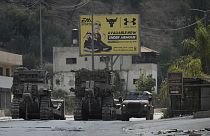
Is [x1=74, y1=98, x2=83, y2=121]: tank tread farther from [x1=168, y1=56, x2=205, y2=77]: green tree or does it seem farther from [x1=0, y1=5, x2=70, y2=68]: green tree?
[x1=0, y1=5, x2=70, y2=68]: green tree

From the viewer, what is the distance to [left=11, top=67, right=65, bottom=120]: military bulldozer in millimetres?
37375

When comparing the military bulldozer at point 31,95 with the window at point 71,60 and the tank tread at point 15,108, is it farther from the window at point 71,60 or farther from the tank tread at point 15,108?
the window at point 71,60

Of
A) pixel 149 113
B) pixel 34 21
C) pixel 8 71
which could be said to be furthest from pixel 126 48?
pixel 34 21

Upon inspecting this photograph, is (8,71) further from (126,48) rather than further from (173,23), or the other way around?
(173,23)

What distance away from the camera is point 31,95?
3766cm

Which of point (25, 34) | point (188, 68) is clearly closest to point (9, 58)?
→ point (188, 68)

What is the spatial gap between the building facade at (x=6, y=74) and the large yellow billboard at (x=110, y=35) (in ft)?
37.5

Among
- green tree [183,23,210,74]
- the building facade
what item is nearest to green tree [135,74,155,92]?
the building facade

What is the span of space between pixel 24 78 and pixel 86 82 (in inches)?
150

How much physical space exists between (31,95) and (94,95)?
3889mm

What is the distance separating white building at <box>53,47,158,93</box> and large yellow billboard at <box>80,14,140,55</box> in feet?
95.8

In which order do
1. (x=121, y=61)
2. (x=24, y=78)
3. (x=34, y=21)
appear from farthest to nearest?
(x=34, y=21) < (x=121, y=61) < (x=24, y=78)

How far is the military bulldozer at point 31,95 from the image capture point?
37375 mm

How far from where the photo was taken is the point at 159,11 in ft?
485
